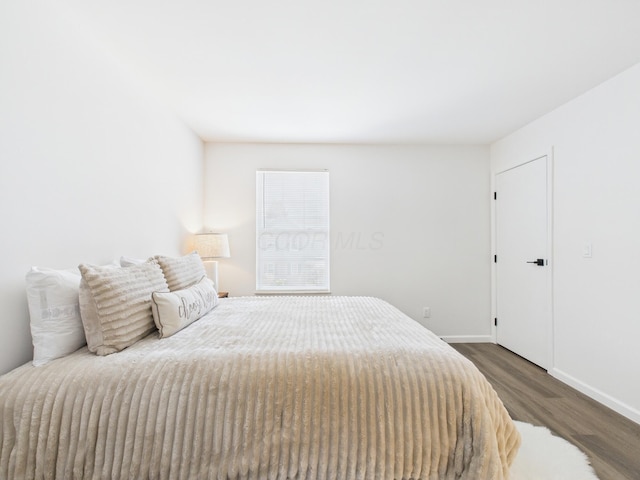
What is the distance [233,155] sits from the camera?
12.1 feet

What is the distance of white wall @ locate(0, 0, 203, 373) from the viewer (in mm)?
1332

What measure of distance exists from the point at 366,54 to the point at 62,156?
1886 mm

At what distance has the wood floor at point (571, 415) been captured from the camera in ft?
5.54

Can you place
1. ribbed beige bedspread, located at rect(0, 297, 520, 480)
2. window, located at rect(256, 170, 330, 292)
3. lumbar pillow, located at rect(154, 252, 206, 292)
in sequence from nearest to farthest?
1. ribbed beige bedspread, located at rect(0, 297, 520, 480)
2. lumbar pillow, located at rect(154, 252, 206, 292)
3. window, located at rect(256, 170, 330, 292)

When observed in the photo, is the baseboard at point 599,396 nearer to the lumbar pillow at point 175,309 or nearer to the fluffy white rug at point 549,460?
the fluffy white rug at point 549,460

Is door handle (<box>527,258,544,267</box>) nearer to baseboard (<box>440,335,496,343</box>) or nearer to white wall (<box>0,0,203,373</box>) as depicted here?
baseboard (<box>440,335,496,343</box>)

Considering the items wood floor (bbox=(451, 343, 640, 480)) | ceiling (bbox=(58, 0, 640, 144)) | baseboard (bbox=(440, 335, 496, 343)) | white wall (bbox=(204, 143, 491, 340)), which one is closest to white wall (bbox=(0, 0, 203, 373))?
ceiling (bbox=(58, 0, 640, 144))

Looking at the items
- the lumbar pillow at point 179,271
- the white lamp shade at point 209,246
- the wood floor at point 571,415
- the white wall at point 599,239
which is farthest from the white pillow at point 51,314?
the white wall at point 599,239

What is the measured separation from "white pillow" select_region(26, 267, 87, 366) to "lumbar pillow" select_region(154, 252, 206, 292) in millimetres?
595

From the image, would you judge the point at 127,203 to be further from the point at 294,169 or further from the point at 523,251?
the point at 523,251

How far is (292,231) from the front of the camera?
3.73m

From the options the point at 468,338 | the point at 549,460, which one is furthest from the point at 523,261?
the point at 549,460

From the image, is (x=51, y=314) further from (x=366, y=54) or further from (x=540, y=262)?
(x=540, y=262)

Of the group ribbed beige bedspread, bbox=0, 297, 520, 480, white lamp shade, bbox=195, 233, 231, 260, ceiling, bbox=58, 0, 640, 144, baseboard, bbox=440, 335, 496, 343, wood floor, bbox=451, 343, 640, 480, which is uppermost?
ceiling, bbox=58, 0, 640, 144
